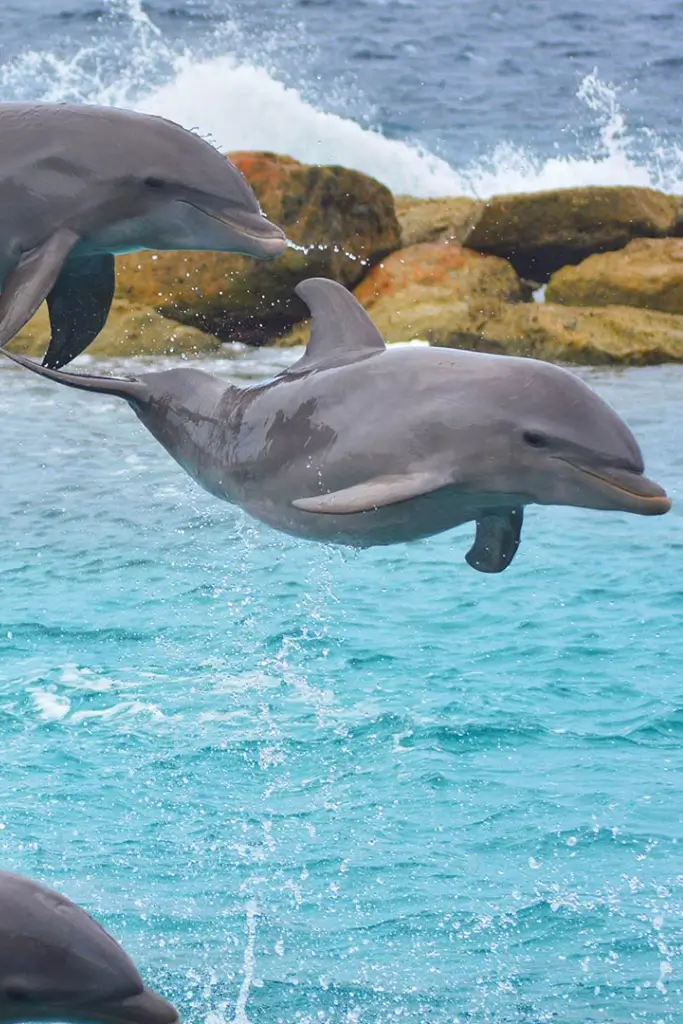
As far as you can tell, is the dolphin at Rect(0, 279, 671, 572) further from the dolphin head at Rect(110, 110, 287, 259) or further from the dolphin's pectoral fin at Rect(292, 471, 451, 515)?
the dolphin head at Rect(110, 110, 287, 259)

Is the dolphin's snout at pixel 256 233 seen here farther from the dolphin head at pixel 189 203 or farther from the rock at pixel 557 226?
the rock at pixel 557 226

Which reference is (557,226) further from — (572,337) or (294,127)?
(294,127)

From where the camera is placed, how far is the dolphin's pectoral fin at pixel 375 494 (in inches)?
197

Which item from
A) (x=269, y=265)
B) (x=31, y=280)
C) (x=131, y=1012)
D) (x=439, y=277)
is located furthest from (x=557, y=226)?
(x=131, y=1012)

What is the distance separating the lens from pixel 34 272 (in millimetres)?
5223

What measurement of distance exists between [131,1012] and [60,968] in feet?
0.82

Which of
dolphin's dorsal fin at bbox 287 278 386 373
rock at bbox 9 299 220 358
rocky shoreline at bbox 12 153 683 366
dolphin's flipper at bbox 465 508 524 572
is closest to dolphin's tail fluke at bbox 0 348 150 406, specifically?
dolphin's dorsal fin at bbox 287 278 386 373

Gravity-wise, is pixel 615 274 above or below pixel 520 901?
above

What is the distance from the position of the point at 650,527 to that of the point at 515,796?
21.9 feet

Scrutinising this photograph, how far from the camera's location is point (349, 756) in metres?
11.9

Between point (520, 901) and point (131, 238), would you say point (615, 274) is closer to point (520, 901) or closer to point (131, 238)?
point (520, 901)

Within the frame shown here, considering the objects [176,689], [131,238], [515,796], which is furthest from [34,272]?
[176,689]

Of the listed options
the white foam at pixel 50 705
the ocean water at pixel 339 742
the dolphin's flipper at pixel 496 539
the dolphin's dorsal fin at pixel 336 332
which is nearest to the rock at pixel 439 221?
the ocean water at pixel 339 742

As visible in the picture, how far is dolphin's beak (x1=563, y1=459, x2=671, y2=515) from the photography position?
201 inches
